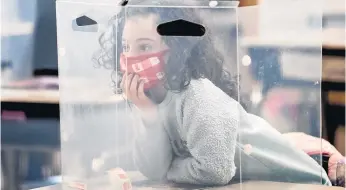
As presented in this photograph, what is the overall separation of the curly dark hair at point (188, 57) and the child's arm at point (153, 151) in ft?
0.18

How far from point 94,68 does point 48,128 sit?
4.2 inches

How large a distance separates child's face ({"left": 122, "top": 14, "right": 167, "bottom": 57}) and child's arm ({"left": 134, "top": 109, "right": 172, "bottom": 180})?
0.28 feet

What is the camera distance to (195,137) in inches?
20.8

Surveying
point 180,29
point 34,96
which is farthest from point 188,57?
point 34,96

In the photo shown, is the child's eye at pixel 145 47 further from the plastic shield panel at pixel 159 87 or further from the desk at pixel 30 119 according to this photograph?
the desk at pixel 30 119

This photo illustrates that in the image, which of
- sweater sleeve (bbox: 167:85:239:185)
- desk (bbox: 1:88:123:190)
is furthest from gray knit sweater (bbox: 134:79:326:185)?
desk (bbox: 1:88:123:190)

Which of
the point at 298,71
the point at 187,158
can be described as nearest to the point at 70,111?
the point at 187,158

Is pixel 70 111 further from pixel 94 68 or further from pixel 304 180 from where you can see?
pixel 304 180

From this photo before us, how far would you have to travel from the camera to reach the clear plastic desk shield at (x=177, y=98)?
Result: 1.74ft

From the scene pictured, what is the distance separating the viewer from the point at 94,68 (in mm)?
542

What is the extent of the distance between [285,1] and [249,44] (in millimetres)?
68

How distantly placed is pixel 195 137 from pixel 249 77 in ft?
0.32

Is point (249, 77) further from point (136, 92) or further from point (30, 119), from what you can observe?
point (30, 119)

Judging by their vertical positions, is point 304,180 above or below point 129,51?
below
